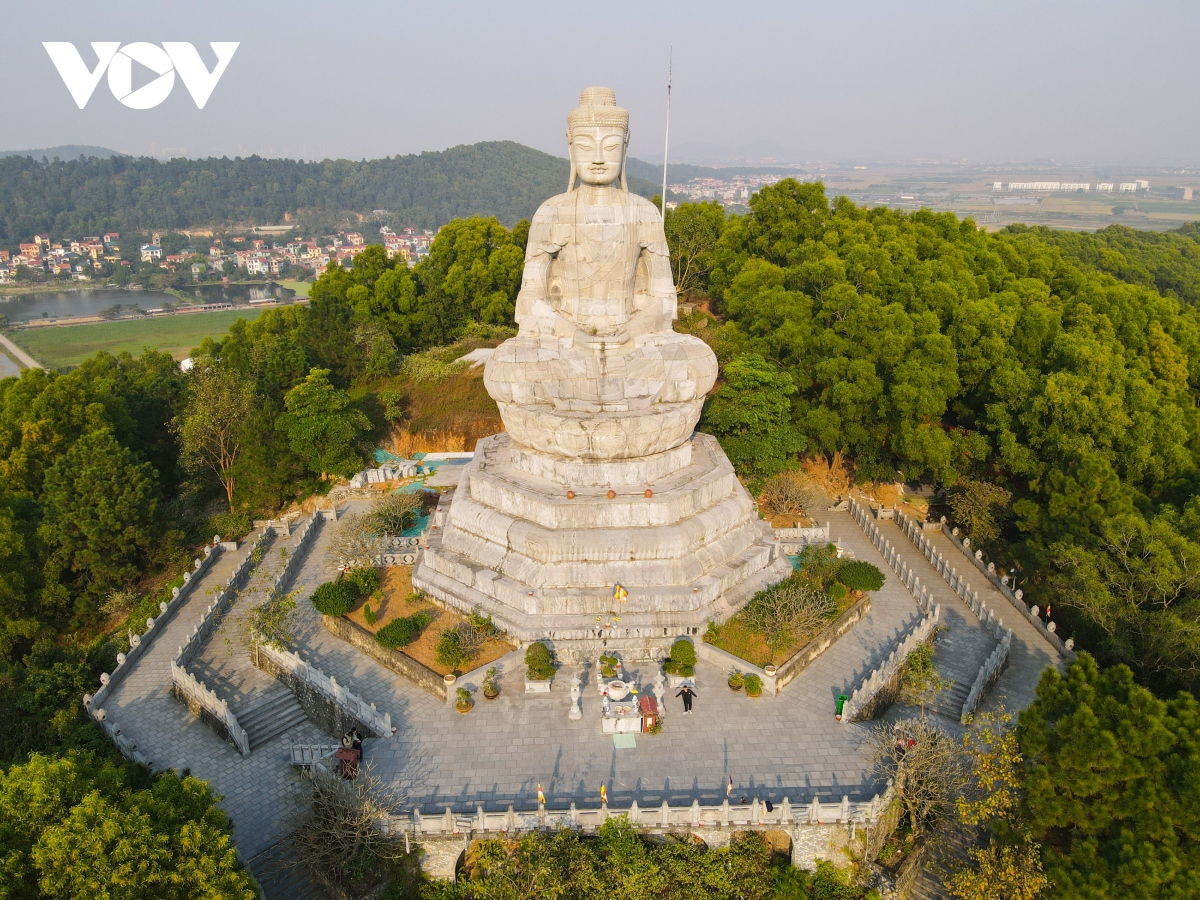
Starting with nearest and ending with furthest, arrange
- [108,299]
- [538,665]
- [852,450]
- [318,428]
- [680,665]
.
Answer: [538,665] → [680,665] → [318,428] → [852,450] → [108,299]

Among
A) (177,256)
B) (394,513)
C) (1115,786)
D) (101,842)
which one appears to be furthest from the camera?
(177,256)

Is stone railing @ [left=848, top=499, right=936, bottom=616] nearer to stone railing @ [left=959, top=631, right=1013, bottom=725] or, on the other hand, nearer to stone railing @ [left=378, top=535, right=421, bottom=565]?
stone railing @ [left=959, top=631, right=1013, bottom=725]

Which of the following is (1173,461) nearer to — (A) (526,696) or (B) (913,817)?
(B) (913,817)

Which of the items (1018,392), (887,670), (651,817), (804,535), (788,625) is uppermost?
(1018,392)

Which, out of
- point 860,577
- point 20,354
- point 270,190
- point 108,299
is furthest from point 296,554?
point 270,190

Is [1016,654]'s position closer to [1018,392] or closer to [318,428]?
[1018,392]

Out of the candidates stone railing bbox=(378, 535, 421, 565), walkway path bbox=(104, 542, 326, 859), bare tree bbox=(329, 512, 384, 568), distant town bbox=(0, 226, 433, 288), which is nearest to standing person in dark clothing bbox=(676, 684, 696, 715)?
walkway path bbox=(104, 542, 326, 859)
